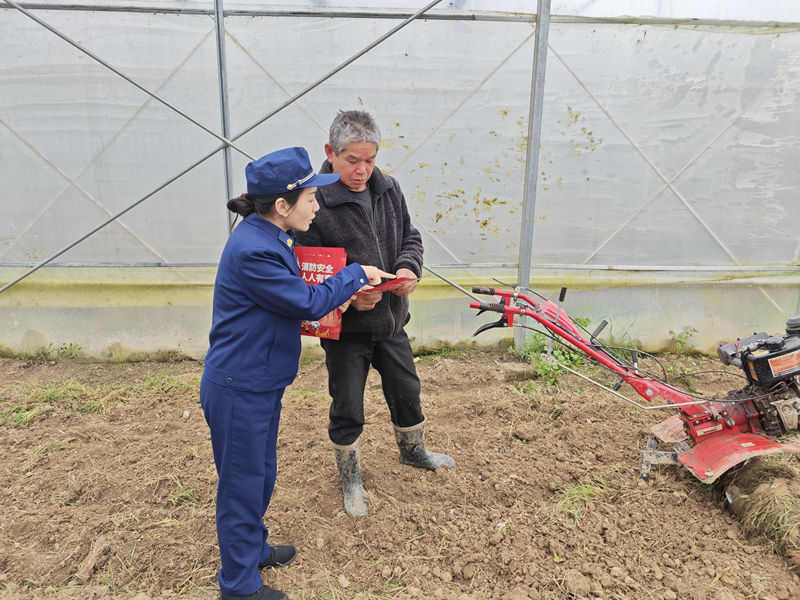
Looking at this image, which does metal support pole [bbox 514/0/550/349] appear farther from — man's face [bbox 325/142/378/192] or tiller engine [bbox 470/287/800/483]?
man's face [bbox 325/142/378/192]

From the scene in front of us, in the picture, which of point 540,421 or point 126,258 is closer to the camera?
point 540,421

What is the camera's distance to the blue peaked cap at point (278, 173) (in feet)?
6.31

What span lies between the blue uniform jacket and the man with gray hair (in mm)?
446

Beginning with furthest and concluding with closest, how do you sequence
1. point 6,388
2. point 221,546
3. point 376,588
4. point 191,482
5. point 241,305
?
point 6,388, point 191,482, point 376,588, point 221,546, point 241,305

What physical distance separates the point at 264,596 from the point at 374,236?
1486 millimetres

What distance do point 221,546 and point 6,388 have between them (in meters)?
3.11

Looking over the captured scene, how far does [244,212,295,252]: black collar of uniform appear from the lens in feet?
6.63

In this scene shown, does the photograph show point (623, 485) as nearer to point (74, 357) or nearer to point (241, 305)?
point (241, 305)

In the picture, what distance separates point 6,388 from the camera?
4305 mm

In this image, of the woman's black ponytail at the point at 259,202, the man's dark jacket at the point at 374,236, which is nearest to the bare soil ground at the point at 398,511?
the man's dark jacket at the point at 374,236

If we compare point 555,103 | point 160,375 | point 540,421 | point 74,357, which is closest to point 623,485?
point 540,421

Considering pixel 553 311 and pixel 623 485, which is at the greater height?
pixel 553 311

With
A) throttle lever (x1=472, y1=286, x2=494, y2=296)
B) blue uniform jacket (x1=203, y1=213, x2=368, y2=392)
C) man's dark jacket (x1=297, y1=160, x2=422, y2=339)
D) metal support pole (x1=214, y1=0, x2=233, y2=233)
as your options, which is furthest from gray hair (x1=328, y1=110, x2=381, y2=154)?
metal support pole (x1=214, y1=0, x2=233, y2=233)

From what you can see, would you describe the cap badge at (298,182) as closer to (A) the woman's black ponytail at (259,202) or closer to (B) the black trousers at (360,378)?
(A) the woman's black ponytail at (259,202)
